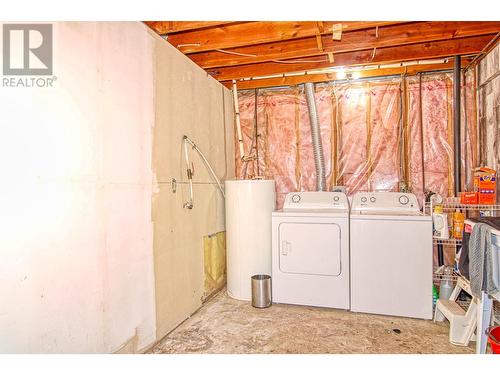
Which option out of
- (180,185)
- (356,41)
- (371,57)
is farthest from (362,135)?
(180,185)

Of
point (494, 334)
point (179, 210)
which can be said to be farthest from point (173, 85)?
point (494, 334)

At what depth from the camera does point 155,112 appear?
2336 mm

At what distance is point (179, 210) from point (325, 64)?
2.16m

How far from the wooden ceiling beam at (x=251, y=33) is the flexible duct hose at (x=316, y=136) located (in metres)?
1.00

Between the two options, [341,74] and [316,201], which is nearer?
[316,201]

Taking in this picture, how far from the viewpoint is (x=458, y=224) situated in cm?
288

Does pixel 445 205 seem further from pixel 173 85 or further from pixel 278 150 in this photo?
pixel 173 85

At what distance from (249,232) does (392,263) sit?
138cm

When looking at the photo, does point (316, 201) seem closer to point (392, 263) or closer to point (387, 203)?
point (387, 203)

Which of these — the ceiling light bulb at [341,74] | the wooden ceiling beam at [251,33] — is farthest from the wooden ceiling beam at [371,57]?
the wooden ceiling beam at [251,33]

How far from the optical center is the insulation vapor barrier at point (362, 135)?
135 inches

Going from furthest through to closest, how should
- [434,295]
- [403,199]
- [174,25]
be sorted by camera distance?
1. [403,199]
2. [434,295]
3. [174,25]

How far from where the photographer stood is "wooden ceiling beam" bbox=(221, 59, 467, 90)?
3.38m

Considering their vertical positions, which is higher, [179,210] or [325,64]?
[325,64]
